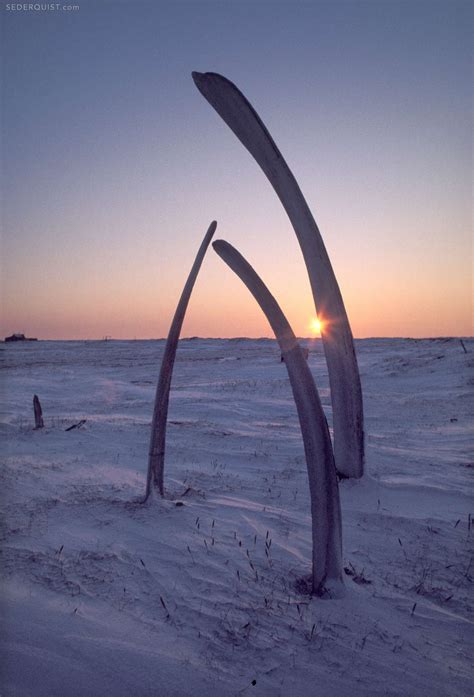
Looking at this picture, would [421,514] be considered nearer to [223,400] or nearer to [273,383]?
[223,400]

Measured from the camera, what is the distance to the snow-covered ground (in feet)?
9.00

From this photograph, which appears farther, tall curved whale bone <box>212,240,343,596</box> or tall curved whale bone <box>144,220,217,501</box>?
tall curved whale bone <box>144,220,217,501</box>

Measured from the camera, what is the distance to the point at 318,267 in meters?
4.21

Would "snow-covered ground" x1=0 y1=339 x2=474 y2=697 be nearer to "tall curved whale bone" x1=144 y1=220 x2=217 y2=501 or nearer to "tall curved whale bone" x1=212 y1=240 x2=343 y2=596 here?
"tall curved whale bone" x1=212 y1=240 x2=343 y2=596

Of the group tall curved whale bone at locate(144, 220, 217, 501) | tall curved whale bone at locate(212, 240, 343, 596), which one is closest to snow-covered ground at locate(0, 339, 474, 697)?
tall curved whale bone at locate(212, 240, 343, 596)

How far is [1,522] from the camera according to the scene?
4.92 meters

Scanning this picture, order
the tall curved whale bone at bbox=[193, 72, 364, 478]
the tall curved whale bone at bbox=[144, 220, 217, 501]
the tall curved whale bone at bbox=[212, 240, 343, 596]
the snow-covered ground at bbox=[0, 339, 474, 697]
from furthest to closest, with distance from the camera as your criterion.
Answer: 1. the tall curved whale bone at bbox=[144, 220, 217, 501]
2. the tall curved whale bone at bbox=[212, 240, 343, 596]
3. the tall curved whale bone at bbox=[193, 72, 364, 478]
4. the snow-covered ground at bbox=[0, 339, 474, 697]

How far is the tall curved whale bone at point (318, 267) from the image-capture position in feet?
9.64

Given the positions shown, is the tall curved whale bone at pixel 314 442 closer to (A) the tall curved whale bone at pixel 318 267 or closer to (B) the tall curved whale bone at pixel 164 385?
(A) the tall curved whale bone at pixel 318 267

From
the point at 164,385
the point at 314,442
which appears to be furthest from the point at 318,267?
the point at 164,385

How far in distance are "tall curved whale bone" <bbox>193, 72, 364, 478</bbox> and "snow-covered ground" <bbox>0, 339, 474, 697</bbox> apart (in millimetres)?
723

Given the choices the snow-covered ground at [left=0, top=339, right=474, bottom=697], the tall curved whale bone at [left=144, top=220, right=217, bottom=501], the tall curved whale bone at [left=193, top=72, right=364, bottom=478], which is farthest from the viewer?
the tall curved whale bone at [left=144, top=220, right=217, bottom=501]

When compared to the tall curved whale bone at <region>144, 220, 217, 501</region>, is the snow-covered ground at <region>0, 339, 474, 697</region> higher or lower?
lower

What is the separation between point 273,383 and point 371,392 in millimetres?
5360
